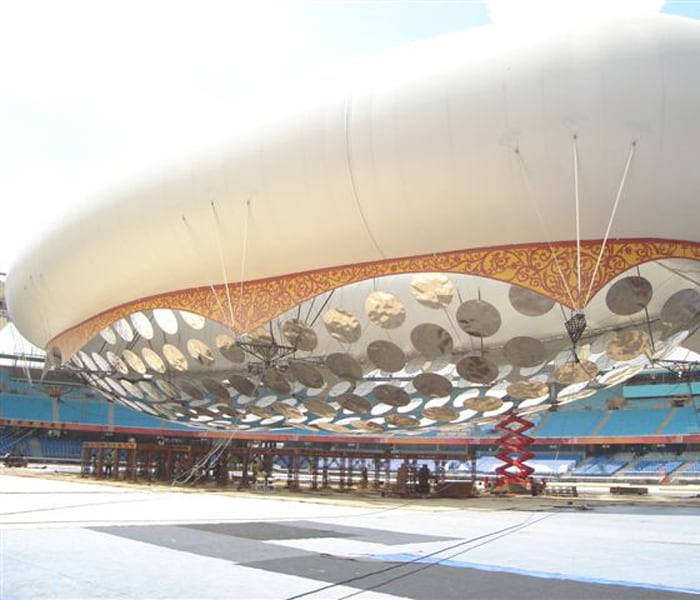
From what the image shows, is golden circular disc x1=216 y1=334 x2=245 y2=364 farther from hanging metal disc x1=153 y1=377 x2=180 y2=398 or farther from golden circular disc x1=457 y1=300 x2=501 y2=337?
golden circular disc x1=457 y1=300 x2=501 y2=337

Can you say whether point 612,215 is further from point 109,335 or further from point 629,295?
point 109,335

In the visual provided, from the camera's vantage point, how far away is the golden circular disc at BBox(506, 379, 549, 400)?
47.2ft

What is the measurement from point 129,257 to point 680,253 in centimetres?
1169

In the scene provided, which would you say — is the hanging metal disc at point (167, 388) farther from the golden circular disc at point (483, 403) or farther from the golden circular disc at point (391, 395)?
the golden circular disc at point (483, 403)

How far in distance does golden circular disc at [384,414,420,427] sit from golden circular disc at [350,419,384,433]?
19.4 inches

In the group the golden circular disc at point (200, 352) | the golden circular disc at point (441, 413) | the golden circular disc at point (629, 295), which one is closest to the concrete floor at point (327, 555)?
the golden circular disc at point (629, 295)

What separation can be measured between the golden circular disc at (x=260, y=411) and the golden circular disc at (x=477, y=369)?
5.91 meters

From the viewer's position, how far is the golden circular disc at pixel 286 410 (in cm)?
1728

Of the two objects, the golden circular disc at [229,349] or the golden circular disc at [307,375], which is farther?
the golden circular disc at [229,349]

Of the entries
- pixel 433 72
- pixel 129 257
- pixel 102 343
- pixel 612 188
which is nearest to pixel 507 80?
pixel 433 72

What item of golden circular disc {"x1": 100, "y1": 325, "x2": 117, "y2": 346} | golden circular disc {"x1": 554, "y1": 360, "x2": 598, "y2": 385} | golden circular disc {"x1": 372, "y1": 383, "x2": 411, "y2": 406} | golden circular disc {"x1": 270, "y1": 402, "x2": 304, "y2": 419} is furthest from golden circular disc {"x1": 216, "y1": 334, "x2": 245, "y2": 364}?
golden circular disc {"x1": 554, "y1": 360, "x2": 598, "y2": 385}

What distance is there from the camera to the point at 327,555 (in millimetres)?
6656

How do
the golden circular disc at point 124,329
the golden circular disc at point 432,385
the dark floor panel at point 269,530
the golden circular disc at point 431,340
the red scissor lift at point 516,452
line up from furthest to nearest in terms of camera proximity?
1. the red scissor lift at point 516,452
2. the golden circular disc at point 124,329
3. the golden circular disc at point 432,385
4. the golden circular disc at point 431,340
5. the dark floor panel at point 269,530

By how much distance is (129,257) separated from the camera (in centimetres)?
1593
